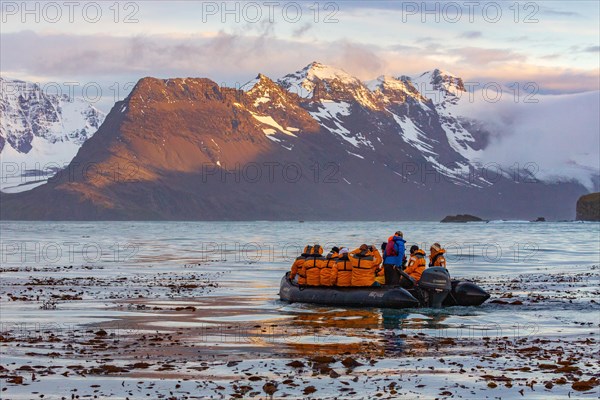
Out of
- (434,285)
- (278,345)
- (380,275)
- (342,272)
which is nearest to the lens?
(278,345)

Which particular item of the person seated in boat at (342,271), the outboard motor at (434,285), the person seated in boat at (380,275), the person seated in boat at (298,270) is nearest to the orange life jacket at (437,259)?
the outboard motor at (434,285)

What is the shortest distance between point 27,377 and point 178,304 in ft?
64.1

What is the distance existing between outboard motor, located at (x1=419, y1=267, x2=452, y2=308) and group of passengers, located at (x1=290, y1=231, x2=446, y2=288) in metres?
0.92

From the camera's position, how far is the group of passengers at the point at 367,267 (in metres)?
42.4

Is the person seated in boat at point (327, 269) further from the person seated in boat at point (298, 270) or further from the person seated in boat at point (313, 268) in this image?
the person seated in boat at point (298, 270)

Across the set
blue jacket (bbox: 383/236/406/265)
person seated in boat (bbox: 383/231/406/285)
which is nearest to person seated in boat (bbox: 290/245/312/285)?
person seated in boat (bbox: 383/231/406/285)

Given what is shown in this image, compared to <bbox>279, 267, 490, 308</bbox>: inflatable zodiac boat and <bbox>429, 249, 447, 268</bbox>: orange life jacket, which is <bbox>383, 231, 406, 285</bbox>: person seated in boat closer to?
<bbox>279, 267, 490, 308</bbox>: inflatable zodiac boat

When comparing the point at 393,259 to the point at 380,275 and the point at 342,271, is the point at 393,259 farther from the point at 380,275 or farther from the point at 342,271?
the point at 342,271

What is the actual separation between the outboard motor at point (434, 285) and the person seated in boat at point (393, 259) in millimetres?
1866

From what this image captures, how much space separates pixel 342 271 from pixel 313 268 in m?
1.60

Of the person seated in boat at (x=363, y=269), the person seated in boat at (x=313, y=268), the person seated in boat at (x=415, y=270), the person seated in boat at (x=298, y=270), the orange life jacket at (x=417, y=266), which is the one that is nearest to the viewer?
the person seated in boat at (x=363, y=269)

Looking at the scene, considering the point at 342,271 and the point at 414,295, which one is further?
the point at 342,271

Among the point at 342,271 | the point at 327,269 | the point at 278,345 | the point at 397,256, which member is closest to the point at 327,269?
the point at 327,269

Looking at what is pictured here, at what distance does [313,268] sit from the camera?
144 ft
